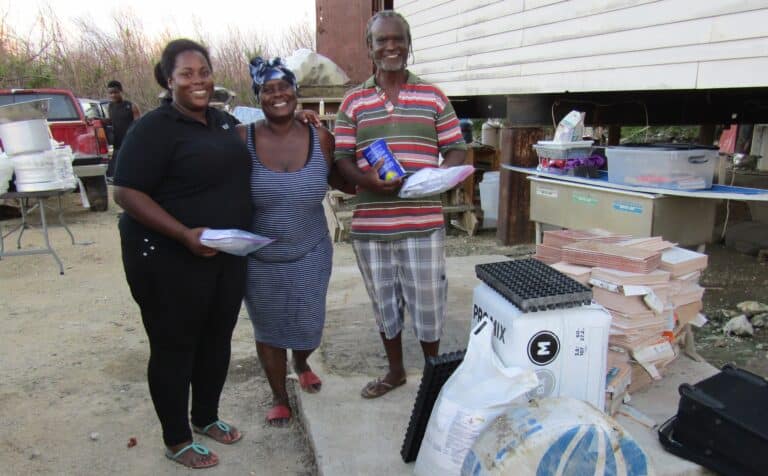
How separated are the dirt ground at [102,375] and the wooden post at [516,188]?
1.94m

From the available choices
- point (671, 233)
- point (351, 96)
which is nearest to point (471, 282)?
point (671, 233)

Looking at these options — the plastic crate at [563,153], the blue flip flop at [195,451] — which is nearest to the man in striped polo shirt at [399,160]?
the blue flip flop at [195,451]

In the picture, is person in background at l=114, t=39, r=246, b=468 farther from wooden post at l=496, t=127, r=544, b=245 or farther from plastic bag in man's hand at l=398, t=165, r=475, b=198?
wooden post at l=496, t=127, r=544, b=245

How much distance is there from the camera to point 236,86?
18.2m

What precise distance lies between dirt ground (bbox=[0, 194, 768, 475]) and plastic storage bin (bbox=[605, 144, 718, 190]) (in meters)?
0.95

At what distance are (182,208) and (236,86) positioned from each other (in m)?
17.0

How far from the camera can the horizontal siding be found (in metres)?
4.18

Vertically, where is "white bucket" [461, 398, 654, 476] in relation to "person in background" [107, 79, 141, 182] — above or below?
below

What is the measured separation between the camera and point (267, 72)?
2.45 m

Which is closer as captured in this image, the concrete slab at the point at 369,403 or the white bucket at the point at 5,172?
the concrete slab at the point at 369,403

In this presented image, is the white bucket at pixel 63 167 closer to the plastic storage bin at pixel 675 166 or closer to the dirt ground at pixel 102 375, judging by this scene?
the dirt ground at pixel 102 375

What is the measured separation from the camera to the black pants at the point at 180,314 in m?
2.22

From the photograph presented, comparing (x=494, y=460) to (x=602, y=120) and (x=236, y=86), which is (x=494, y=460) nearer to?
(x=602, y=120)

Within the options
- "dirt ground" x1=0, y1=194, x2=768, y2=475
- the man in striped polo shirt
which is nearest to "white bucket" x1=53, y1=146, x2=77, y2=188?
"dirt ground" x1=0, y1=194, x2=768, y2=475
